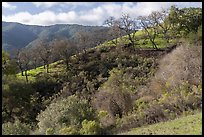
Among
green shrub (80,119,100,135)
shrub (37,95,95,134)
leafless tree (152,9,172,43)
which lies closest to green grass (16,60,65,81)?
Answer: leafless tree (152,9,172,43)

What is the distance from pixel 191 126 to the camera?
44.1ft

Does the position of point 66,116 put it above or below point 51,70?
below

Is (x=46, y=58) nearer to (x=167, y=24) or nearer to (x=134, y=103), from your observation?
(x=167, y=24)

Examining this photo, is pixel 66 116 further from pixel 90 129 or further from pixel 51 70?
pixel 51 70

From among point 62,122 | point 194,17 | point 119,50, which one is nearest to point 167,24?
Result: point 194,17

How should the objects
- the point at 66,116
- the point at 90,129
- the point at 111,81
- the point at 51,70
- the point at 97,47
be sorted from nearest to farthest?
the point at 90,129, the point at 66,116, the point at 111,81, the point at 51,70, the point at 97,47

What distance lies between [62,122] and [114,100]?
867 cm

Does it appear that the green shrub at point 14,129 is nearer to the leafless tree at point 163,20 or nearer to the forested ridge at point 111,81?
the forested ridge at point 111,81

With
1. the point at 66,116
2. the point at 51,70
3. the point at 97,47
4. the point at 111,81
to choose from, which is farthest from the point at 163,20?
the point at 66,116

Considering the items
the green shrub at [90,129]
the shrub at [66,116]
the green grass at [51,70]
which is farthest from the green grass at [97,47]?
the green shrub at [90,129]

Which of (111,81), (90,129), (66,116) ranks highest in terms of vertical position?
(111,81)

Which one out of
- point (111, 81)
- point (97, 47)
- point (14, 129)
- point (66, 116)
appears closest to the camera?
point (14, 129)

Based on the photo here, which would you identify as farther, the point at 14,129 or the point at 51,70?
the point at 51,70

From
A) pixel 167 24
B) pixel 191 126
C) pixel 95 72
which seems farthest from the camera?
pixel 167 24
